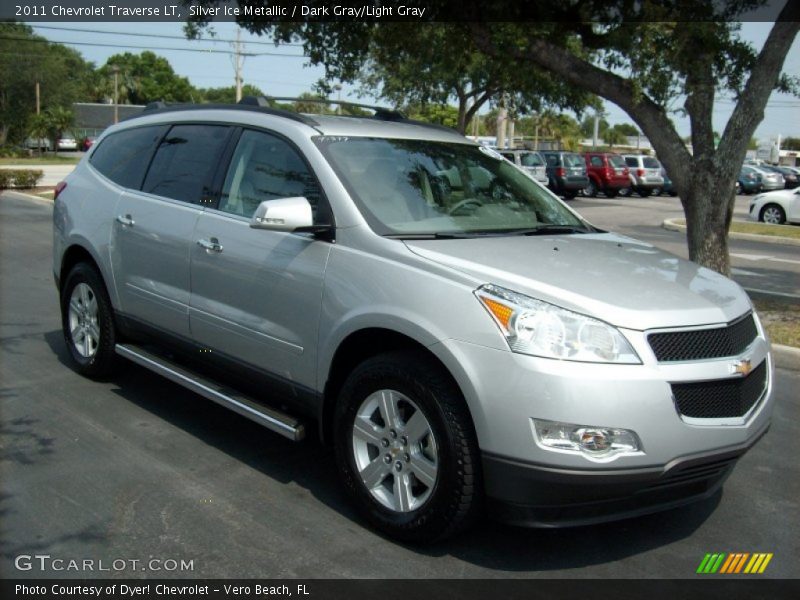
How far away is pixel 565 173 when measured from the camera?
33750mm

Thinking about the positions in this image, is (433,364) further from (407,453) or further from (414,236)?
(414,236)

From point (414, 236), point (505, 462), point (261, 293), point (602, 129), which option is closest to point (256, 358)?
point (261, 293)

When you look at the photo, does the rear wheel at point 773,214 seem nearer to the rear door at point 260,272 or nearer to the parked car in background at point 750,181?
the parked car in background at point 750,181

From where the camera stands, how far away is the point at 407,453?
3.74m

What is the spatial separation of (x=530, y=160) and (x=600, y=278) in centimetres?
2942

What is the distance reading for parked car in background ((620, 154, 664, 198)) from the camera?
38.2m

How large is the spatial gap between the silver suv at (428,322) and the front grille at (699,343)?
13 mm

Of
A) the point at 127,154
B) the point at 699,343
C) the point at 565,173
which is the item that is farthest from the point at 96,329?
the point at 565,173

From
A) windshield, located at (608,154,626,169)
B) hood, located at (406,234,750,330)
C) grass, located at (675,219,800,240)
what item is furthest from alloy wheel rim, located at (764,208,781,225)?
hood, located at (406,234,750,330)

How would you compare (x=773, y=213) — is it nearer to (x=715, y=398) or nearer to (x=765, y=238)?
(x=765, y=238)

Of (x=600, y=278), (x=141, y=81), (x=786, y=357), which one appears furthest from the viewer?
(x=141, y=81)

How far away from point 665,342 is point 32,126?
226 feet

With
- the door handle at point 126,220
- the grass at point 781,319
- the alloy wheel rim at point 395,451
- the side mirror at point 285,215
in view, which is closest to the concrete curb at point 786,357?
the grass at point 781,319

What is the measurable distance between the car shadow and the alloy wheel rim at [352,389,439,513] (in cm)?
22
